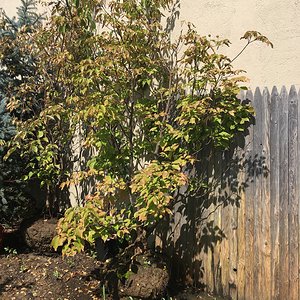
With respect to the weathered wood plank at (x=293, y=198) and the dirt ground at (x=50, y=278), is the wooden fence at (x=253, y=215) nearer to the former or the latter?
the weathered wood plank at (x=293, y=198)

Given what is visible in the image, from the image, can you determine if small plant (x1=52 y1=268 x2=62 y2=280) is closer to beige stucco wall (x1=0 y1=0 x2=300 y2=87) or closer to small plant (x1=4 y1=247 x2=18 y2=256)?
small plant (x1=4 y1=247 x2=18 y2=256)

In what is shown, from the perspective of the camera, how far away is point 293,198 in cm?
404

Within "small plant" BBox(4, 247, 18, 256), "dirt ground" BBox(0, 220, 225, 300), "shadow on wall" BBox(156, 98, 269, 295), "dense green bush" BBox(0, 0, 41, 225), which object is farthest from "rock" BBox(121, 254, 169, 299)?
"dense green bush" BBox(0, 0, 41, 225)

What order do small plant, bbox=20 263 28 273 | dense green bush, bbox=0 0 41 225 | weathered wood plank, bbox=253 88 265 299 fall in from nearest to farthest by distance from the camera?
weathered wood plank, bbox=253 88 265 299 < small plant, bbox=20 263 28 273 < dense green bush, bbox=0 0 41 225

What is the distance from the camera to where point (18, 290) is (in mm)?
4781

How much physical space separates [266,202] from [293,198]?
0.96 feet

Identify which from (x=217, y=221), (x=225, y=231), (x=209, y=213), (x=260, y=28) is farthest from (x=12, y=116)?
(x=260, y=28)

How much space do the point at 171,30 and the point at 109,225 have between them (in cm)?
256

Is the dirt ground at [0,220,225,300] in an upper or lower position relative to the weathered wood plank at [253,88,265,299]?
lower

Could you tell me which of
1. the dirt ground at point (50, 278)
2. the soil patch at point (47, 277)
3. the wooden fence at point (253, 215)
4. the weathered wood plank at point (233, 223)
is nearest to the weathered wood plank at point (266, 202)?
the wooden fence at point (253, 215)

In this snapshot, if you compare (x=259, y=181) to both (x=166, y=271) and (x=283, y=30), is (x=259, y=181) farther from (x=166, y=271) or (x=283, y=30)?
(x=283, y=30)

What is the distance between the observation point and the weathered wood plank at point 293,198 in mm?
4031

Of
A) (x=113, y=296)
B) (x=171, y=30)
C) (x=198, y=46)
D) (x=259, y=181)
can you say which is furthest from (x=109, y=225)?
(x=171, y=30)

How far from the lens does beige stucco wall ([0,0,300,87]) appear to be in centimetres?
465
